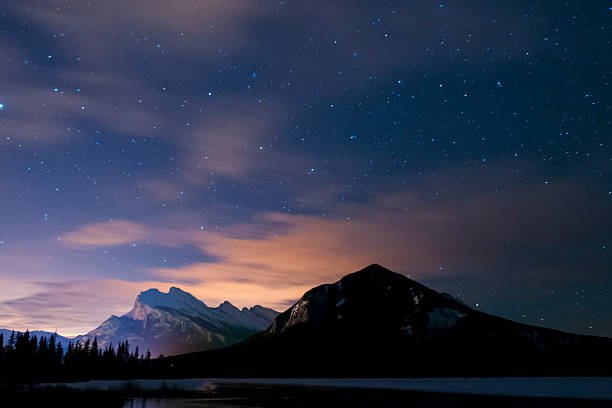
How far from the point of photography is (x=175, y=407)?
192 feet

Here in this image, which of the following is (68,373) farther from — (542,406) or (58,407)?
(542,406)

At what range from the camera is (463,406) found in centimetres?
6644

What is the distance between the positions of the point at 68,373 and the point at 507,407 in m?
192

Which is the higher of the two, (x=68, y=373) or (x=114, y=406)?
(x=114, y=406)

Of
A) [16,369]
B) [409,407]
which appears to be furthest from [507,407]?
[16,369]

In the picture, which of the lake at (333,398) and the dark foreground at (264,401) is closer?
the dark foreground at (264,401)

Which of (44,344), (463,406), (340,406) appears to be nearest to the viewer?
(340,406)

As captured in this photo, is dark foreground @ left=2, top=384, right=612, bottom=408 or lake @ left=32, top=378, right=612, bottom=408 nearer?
dark foreground @ left=2, top=384, right=612, bottom=408

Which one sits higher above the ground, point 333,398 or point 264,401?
point 264,401

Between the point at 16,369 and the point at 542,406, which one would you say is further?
the point at 16,369

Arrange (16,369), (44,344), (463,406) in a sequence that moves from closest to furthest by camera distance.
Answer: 1. (463,406)
2. (16,369)
3. (44,344)

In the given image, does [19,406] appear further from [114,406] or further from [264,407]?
[264,407]

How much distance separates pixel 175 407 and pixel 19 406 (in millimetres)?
19035

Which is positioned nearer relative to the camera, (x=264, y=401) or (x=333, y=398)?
(x=264, y=401)
